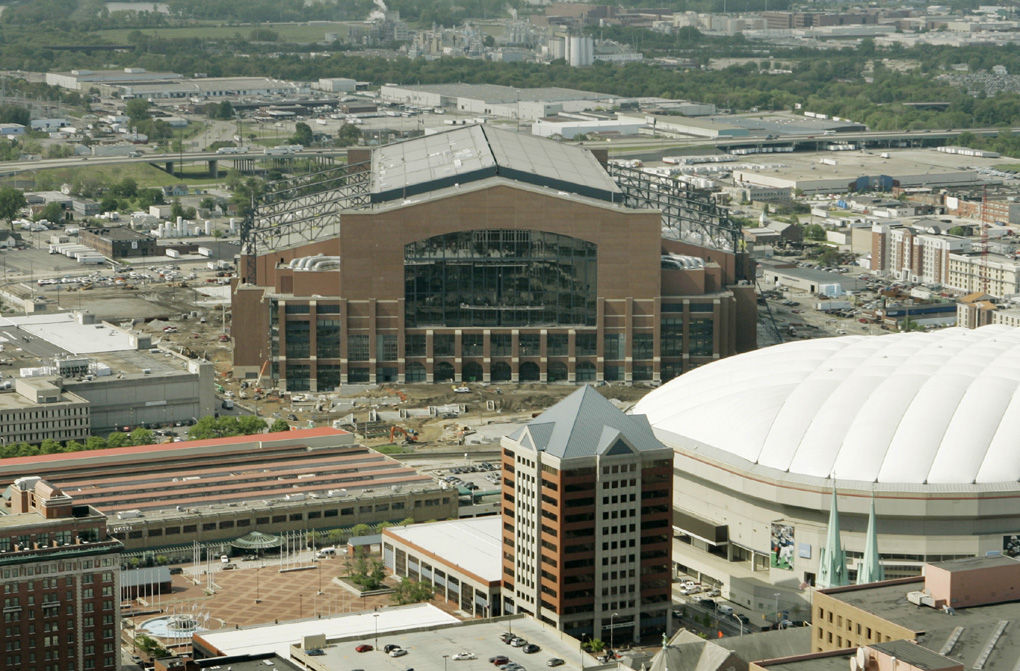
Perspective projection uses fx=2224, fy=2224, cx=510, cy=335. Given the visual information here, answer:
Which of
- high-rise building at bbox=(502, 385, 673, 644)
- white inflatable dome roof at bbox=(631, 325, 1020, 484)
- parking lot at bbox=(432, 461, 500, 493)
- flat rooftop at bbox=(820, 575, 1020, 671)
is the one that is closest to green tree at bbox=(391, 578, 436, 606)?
high-rise building at bbox=(502, 385, 673, 644)

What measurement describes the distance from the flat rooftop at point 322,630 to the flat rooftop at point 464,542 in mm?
2251

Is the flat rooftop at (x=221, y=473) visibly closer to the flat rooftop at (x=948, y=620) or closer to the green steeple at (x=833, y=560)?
the green steeple at (x=833, y=560)

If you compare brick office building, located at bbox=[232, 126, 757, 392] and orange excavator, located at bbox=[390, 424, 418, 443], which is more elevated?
brick office building, located at bbox=[232, 126, 757, 392]

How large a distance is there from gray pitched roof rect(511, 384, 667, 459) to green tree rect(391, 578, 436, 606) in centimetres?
756

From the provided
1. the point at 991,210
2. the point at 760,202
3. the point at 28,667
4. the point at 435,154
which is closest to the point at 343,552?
the point at 28,667

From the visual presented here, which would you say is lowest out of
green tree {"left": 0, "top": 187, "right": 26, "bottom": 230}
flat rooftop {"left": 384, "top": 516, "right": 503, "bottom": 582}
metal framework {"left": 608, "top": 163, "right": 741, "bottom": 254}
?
flat rooftop {"left": 384, "top": 516, "right": 503, "bottom": 582}

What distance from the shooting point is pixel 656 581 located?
71.6m

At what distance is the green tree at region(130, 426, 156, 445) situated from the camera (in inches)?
3853

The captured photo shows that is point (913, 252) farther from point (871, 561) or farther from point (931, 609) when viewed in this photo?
point (931, 609)

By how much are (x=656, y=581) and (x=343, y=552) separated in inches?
664

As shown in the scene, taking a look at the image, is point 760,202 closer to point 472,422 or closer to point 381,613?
point 472,422

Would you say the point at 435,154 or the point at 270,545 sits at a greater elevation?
the point at 435,154

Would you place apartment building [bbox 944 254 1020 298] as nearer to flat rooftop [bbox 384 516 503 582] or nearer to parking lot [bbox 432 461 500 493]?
parking lot [bbox 432 461 500 493]

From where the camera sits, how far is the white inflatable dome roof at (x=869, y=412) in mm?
76625
